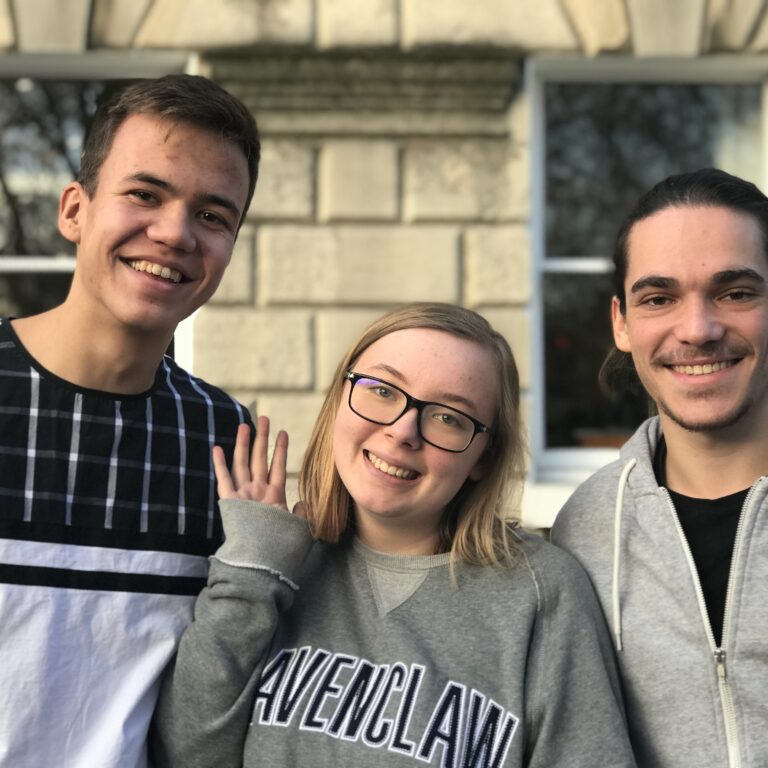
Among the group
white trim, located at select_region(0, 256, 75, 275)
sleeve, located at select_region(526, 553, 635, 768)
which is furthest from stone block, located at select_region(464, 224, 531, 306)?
sleeve, located at select_region(526, 553, 635, 768)

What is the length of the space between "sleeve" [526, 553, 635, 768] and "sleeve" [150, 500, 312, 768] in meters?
0.48

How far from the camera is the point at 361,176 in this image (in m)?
5.70

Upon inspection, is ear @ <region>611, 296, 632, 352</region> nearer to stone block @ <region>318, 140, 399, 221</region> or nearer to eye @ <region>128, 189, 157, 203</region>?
eye @ <region>128, 189, 157, 203</region>

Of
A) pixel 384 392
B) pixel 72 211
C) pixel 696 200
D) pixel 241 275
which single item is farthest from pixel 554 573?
pixel 241 275

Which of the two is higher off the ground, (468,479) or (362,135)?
(362,135)

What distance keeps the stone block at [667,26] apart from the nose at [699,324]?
3.80 meters

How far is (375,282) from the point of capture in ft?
18.6

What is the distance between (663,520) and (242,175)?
43.5 inches

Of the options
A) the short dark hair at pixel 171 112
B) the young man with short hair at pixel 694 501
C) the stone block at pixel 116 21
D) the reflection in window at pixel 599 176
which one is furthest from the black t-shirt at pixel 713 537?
the stone block at pixel 116 21

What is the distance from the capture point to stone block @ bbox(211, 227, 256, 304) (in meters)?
5.62

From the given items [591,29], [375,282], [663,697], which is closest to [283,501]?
[663,697]

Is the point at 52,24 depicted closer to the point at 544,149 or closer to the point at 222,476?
the point at 544,149

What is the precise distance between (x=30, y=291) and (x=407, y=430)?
4.18 m

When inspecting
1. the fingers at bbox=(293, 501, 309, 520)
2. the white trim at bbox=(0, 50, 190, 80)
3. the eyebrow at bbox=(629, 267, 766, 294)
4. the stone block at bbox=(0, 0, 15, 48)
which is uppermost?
the stone block at bbox=(0, 0, 15, 48)
